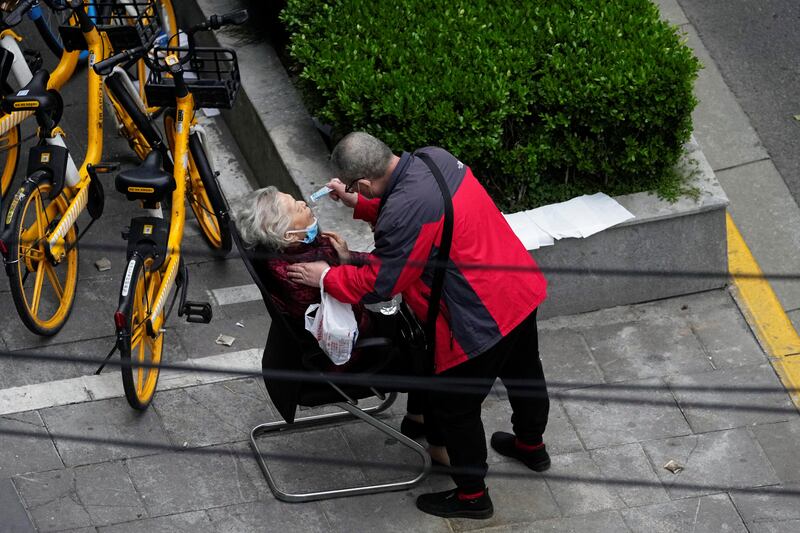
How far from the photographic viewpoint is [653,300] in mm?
6719

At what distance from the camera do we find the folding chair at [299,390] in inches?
195

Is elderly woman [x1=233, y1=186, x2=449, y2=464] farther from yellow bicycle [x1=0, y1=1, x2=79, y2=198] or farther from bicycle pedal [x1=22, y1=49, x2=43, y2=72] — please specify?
bicycle pedal [x1=22, y1=49, x2=43, y2=72]

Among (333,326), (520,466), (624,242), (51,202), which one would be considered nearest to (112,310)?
(51,202)

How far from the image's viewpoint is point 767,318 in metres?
6.61

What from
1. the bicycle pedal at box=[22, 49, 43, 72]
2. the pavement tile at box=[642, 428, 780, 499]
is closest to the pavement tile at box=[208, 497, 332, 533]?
the pavement tile at box=[642, 428, 780, 499]

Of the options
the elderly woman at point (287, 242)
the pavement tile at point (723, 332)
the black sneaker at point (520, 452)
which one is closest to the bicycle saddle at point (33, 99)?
the elderly woman at point (287, 242)

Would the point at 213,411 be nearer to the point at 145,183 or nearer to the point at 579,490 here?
the point at 145,183

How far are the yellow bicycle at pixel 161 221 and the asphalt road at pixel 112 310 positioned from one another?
19 cm

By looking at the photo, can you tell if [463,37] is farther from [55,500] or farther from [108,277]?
[55,500]

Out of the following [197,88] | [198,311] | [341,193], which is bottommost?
[198,311]

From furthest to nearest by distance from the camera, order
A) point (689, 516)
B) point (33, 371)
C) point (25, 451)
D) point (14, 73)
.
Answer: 1. point (14, 73)
2. point (33, 371)
3. point (25, 451)
4. point (689, 516)

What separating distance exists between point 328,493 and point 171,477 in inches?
29.7

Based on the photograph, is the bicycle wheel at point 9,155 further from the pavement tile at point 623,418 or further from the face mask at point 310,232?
the pavement tile at point 623,418

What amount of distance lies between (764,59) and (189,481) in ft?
17.0
